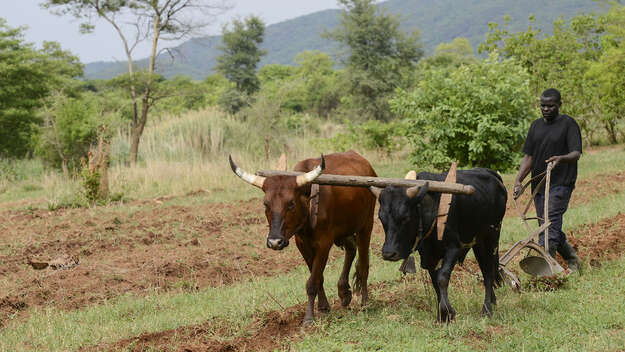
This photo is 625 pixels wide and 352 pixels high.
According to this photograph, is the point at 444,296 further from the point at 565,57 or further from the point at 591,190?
the point at 565,57

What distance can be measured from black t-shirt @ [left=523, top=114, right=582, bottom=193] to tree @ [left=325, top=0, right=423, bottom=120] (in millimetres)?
23151

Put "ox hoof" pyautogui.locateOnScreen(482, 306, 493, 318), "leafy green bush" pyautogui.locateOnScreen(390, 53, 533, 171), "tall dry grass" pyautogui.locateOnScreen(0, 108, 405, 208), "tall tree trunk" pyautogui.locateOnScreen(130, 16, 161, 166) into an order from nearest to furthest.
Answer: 1. "ox hoof" pyautogui.locateOnScreen(482, 306, 493, 318)
2. "leafy green bush" pyautogui.locateOnScreen(390, 53, 533, 171)
3. "tall dry grass" pyautogui.locateOnScreen(0, 108, 405, 208)
4. "tall tree trunk" pyautogui.locateOnScreen(130, 16, 161, 166)

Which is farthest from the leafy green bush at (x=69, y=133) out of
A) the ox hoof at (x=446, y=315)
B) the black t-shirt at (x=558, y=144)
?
the ox hoof at (x=446, y=315)

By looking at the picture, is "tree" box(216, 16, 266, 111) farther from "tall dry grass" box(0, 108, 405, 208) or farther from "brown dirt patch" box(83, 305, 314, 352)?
"brown dirt patch" box(83, 305, 314, 352)

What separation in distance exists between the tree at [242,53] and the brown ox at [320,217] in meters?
33.6

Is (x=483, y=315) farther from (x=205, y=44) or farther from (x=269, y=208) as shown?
(x=205, y=44)

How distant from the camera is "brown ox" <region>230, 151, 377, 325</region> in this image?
216 inches

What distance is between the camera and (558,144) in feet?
22.2

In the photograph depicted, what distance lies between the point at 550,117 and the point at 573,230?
3.26 m

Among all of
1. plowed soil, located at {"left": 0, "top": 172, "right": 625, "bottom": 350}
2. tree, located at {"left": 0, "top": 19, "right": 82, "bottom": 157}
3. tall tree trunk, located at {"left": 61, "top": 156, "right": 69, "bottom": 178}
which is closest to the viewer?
plowed soil, located at {"left": 0, "top": 172, "right": 625, "bottom": 350}

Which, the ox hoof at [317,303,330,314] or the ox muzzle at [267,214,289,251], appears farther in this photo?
the ox hoof at [317,303,330,314]

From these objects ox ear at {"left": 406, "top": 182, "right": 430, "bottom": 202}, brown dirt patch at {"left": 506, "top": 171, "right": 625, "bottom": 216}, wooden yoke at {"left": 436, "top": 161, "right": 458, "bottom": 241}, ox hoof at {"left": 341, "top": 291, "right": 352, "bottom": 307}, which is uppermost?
ox ear at {"left": 406, "top": 182, "right": 430, "bottom": 202}

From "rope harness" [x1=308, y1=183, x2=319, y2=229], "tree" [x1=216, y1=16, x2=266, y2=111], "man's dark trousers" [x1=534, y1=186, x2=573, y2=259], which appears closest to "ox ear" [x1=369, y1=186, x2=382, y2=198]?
"rope harness" [x1=308, y1=183, x2=319, y2=229]

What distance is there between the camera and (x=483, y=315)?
18.5ft
